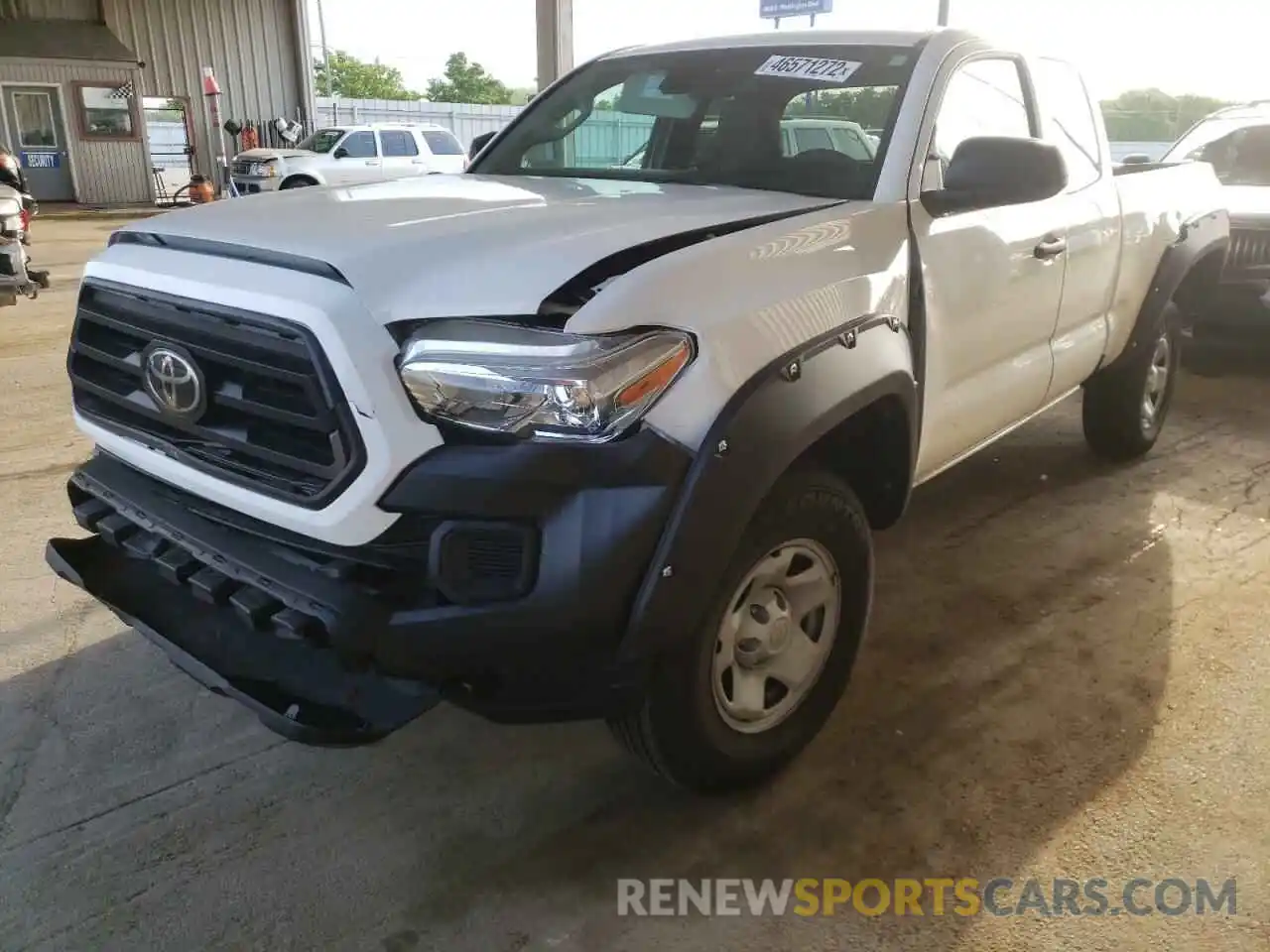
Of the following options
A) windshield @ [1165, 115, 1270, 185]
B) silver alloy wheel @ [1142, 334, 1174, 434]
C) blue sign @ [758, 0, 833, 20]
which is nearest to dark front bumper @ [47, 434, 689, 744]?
silver alloy wheel @ [1142, 334, 1174, 434]

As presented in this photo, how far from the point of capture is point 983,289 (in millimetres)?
3039

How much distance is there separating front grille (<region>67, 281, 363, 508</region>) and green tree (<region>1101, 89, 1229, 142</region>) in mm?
18215

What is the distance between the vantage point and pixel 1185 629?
338 cm

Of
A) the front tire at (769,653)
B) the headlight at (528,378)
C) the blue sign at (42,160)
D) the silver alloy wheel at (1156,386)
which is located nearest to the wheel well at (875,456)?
the front tire at (769,653)

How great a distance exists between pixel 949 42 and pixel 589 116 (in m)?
1.28

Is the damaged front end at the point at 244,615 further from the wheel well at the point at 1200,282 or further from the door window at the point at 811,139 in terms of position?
the wheel well at the point at 1200,282

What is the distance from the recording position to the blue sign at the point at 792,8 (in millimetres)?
16703

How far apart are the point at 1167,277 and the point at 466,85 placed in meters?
73.5

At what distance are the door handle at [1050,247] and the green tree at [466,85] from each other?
6742 cm

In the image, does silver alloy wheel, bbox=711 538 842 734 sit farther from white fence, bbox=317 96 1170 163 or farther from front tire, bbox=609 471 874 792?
white fence, bbox=317 96 1170 163

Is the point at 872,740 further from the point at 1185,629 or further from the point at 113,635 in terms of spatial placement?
the point at 113,635

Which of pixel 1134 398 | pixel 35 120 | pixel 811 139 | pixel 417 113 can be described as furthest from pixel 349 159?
pixel 811 139

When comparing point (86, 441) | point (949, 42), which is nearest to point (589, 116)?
point (949, 42)

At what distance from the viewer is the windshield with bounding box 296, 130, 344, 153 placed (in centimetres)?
1881
